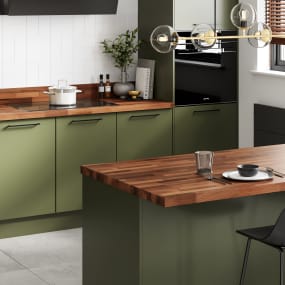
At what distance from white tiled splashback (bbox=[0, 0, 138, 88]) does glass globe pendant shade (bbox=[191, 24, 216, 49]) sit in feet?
8.73

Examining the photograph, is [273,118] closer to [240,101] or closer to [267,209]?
[240,101]

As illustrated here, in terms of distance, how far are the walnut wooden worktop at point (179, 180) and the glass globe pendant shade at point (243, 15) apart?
80 cm

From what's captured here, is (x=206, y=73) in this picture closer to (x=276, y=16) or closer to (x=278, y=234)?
(x=276, y=16)

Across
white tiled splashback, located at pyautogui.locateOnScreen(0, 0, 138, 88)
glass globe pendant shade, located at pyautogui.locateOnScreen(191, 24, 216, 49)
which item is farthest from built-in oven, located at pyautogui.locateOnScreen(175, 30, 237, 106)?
glass globe pendant shade, located at pyautogui.locateOnScreen(191, 24, 216, 49)

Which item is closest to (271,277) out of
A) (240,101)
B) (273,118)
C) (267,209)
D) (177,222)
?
(267,209)

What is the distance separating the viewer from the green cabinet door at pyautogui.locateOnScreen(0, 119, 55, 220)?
20.5 ft

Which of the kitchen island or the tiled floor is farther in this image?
the tiled floor

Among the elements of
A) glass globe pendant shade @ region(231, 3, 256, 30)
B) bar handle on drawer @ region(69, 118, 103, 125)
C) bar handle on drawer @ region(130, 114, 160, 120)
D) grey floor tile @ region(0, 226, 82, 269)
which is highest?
glass globe pendant shade @ region(231, 3, 256, 30)

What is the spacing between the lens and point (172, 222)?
4375 millimetres

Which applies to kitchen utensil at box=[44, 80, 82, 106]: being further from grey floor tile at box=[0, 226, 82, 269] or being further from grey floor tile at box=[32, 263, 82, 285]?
grey floor tile at box=[32, 263, 82, 285]

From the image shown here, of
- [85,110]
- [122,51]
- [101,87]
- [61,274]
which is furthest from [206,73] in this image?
[61,274]

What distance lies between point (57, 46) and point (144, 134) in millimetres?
1023

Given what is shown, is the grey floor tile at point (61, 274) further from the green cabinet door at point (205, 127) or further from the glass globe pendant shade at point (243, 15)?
the glass globe pendant shade at point (243, 15)

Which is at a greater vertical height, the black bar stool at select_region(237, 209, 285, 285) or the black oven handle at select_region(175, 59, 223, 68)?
the black oven handle at select_region(175, 59, 223, 68)
